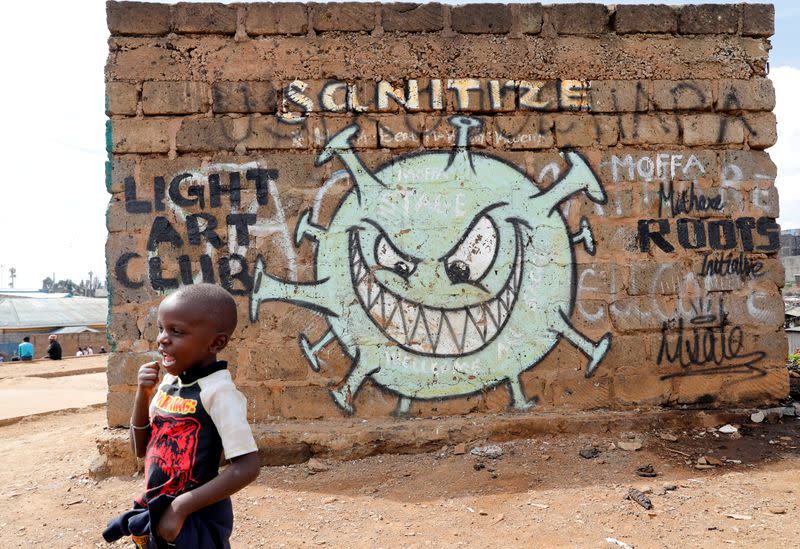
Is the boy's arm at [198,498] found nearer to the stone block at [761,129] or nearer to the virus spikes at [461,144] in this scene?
the virus spikes at [461,144]

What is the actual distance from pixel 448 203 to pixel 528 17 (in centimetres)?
146

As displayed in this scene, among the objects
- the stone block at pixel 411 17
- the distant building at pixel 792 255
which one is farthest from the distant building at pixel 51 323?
the distant building at pixel 792 255

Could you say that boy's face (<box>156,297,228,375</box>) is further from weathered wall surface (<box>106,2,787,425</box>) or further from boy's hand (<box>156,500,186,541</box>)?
weathered wall surface (<box>106,2,787,425</box>)

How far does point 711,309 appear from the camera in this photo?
4281 mm

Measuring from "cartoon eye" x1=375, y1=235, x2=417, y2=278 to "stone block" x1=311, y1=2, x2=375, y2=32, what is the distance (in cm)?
149

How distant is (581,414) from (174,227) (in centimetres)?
310

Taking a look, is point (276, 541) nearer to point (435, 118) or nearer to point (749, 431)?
point (435, 118)

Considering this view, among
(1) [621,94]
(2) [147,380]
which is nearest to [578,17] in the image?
(1) [621,94]

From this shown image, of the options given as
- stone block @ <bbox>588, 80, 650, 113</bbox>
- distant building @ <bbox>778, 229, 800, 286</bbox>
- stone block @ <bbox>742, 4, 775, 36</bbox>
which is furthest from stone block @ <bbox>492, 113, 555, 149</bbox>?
distant building @ <bbox>778, 229, 800, 286</bbox>

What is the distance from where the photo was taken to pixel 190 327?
1.78 meters

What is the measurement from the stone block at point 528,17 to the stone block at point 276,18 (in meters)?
1.50

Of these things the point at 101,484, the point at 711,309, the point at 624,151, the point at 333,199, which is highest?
the point at 624,151

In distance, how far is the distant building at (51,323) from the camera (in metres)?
26.2

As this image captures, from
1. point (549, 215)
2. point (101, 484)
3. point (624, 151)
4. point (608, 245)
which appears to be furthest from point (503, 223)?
point (101, 484)
